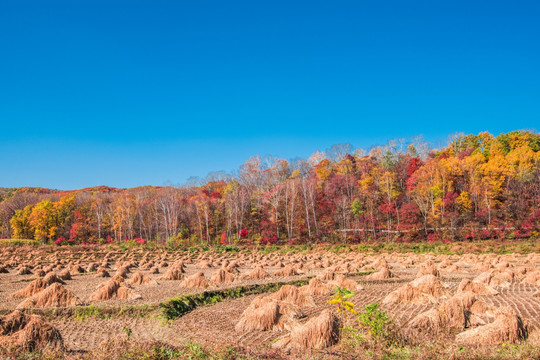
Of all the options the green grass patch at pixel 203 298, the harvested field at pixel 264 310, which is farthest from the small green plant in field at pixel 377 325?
the green grass patch at pixel 203 298

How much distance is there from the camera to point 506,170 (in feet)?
200

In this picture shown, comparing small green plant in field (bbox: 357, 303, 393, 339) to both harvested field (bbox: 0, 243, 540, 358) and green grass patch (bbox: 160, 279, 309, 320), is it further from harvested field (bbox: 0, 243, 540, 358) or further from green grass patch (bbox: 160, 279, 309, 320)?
green grass patch (bbox: 160, 279, 309, 320)

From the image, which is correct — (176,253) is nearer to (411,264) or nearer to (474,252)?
(411,264)

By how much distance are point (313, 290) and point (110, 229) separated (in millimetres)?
68521

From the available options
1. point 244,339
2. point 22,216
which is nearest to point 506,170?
point 244,339

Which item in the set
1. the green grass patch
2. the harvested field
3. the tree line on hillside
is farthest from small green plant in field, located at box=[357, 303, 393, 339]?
the tree line on hillside

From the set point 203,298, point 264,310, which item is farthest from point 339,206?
point 264,310

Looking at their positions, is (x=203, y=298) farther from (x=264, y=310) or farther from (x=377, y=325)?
(x=377, y=325)

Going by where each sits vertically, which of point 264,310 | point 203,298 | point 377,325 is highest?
point 377,325

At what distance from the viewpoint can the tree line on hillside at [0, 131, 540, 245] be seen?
5862 centimetres

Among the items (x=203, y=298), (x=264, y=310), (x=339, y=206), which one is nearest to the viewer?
(x=264, y=310)

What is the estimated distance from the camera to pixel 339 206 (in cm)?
6688

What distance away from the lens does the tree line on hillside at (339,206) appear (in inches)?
2308

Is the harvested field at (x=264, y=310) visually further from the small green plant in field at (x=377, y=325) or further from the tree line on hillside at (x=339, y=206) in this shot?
the tree line on hillside at (x=339, y=206)
